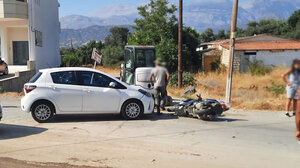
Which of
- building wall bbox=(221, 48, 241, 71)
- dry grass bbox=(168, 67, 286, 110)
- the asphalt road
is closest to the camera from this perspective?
the asphalt road

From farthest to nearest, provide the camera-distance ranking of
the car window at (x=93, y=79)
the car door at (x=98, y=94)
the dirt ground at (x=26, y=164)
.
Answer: the car window at (x=93, y=79) → the car door at (x=98, y=94) → the dirt ground at (x=26, y=164)

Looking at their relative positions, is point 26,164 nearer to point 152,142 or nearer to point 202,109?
point 152,142

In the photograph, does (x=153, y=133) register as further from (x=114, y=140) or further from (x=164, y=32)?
(x=164, y=32)

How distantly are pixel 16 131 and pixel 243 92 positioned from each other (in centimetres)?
1133

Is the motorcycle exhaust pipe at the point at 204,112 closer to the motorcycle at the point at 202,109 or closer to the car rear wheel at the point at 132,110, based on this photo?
the motorcycle at the point at 202,109

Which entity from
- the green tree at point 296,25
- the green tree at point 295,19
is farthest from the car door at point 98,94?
the green tree at point 296,25

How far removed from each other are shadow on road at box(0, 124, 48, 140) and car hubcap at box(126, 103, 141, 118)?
2.60 meters

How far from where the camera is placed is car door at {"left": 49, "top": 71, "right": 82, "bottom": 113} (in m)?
9.58

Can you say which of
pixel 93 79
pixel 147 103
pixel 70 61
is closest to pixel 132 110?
pixel 147 103

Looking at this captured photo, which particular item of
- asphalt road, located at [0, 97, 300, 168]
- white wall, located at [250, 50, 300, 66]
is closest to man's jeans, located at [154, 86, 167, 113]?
asphalt road, located at [0, 97, 300, 168]

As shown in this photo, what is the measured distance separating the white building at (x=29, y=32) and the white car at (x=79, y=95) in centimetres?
1554

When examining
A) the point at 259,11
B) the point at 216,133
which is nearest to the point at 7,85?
the point at 216,133

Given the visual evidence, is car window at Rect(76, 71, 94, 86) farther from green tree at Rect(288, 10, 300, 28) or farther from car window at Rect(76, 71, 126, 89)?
green tree at Rect(288, 10, 300, 28)

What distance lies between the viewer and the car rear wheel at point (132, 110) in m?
10.0
